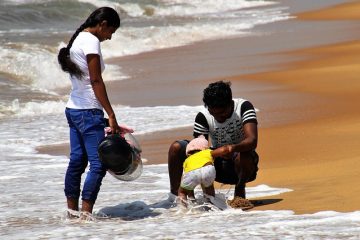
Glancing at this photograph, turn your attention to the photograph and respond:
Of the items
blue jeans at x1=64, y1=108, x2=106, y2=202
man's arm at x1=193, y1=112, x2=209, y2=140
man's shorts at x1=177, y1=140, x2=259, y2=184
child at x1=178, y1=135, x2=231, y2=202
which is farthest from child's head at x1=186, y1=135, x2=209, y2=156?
blue jeans at x1=64, y1=108, x2=106, y2=202

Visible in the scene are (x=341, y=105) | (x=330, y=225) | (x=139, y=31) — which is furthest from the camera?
(x=139, y=31)

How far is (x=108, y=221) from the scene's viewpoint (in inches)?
269

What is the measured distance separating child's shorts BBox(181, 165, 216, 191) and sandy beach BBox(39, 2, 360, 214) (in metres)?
0.49

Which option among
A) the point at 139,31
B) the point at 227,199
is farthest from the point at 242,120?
the point at 139,31

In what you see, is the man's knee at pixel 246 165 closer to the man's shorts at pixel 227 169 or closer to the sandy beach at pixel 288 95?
the man's shorts at pixel 227 169

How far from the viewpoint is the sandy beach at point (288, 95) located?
7.55 m

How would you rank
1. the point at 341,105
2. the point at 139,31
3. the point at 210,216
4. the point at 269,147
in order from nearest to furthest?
the point at 210,216, the point at 269,147, the point at 341,105, the point at 139,31

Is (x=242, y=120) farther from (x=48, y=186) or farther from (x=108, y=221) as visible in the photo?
(x=48, y=186)

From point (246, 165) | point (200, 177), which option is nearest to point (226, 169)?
point (246, 165)

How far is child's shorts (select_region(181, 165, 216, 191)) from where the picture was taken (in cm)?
648

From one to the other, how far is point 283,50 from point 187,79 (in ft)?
14.8

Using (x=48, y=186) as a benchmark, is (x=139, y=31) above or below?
above

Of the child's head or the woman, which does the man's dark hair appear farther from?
the woman

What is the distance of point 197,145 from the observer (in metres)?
6.59
